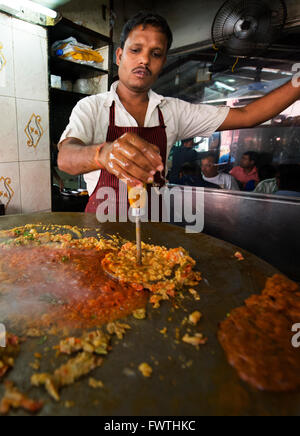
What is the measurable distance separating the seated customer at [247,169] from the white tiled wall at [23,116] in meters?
3.20

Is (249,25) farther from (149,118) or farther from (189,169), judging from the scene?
(189,169)

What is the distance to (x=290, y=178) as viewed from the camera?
168 inches

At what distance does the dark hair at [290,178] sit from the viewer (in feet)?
13.9

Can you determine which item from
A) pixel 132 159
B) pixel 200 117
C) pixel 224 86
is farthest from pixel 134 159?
pixel 224 86

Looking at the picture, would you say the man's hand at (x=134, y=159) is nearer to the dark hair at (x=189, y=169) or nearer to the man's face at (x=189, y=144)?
the dark hair at (x=189, y=169)

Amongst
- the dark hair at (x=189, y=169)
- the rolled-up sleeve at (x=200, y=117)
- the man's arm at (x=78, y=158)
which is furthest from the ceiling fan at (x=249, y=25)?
the man's arm at (x=78, y=158)

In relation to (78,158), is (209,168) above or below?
above

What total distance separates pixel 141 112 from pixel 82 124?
0.62 m

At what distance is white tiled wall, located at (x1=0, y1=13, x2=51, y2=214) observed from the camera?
9.22 feet

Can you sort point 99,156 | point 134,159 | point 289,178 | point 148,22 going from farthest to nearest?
point 289,178, point 148,22, point 99,156, point 134,159

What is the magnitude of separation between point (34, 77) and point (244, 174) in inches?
138

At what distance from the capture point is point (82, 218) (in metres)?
2.06

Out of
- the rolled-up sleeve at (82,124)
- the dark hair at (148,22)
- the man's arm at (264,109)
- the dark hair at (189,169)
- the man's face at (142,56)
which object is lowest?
the dark hair at (189,169)

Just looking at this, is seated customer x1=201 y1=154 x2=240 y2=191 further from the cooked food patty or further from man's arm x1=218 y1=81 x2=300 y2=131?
the cooked food patty
